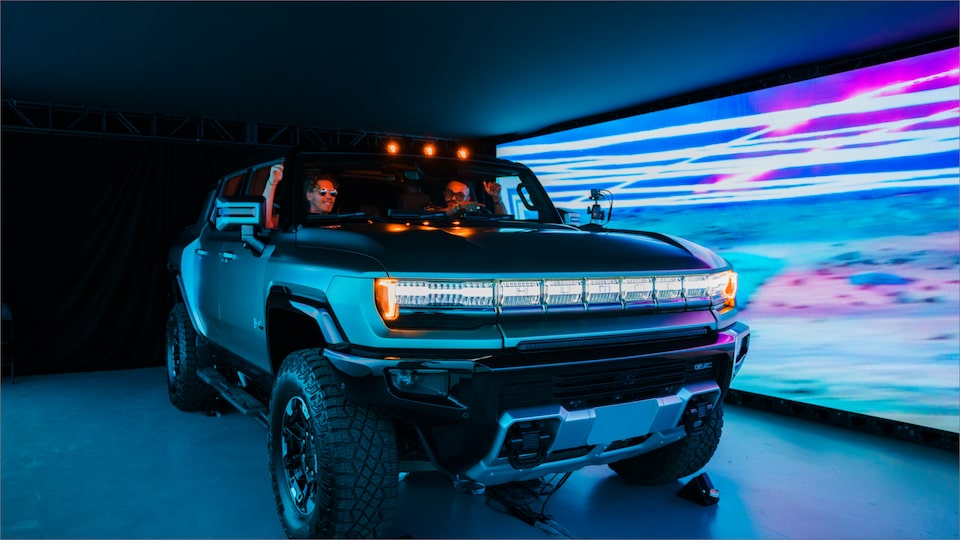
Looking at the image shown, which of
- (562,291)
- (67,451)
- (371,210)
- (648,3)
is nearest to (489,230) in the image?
(562,291)

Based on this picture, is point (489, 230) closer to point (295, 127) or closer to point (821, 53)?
point (821, 53)

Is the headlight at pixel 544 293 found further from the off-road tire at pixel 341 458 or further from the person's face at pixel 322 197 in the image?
the person's face at pixel 322 197

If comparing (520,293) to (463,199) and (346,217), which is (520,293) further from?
(463,199)

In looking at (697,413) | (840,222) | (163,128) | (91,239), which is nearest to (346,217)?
(697,413)

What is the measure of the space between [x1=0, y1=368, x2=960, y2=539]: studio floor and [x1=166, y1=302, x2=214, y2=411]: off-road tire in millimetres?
182

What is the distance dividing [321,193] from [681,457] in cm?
239

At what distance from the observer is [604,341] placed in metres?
2.59

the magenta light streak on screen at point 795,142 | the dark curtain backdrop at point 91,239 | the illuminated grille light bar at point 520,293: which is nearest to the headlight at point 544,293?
the illuminated grille light bar at point 520,293

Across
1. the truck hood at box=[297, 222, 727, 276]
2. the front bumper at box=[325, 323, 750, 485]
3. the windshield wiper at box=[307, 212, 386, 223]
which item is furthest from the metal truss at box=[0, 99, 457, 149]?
the front bumper at box=[325, 323, 750, 485]

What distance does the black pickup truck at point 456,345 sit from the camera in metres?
2.36

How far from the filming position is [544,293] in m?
2.51

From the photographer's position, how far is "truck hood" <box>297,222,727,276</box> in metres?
2.44

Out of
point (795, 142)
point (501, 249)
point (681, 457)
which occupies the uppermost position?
point (795, 142)

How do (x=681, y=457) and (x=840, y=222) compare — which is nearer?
(x=681, y=457)
